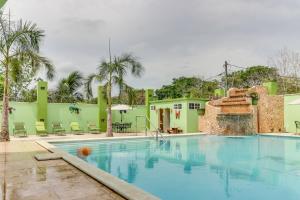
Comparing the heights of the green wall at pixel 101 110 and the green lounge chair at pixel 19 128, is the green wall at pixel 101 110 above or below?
above

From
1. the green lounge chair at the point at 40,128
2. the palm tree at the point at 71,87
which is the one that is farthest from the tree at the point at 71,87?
the green lounge chair at the point at 40,128

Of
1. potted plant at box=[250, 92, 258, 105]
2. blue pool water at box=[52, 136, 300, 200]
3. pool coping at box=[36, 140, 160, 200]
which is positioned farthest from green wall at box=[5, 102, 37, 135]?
potted plant at box=[250, 92, 258, 105]

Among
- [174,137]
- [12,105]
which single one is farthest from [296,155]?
[12,105]

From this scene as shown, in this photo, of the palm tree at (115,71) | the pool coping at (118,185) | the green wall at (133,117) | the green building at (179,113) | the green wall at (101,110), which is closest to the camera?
the pool coping at (118,185)

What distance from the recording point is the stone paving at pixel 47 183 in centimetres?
423

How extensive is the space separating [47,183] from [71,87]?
64.9ft

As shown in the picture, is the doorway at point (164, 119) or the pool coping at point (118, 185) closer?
the pool coping at point (118, 185)

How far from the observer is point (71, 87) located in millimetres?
24047

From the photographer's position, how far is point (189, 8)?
44.5ft

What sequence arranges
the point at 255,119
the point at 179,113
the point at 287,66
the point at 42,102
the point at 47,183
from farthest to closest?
the point at 287,66
the point at 179,113
the point at 255,119
the point at 42,102
the point at 47,183

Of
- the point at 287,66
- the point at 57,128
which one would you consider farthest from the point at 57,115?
the point at 287,66

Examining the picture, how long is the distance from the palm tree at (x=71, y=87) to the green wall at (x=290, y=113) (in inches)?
618

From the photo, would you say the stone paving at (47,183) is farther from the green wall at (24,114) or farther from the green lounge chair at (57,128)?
the green wall at (24,114)

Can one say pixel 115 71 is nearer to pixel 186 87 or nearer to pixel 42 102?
pixel 42 102
